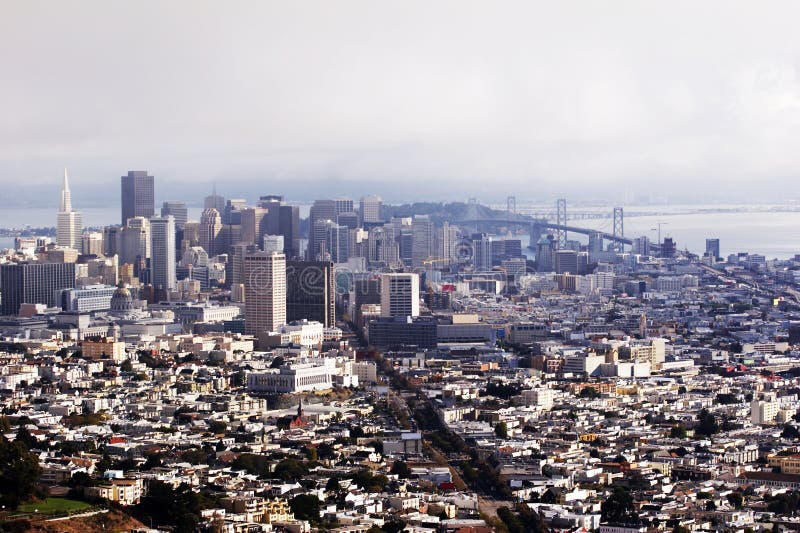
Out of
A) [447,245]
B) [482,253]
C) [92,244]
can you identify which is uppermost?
[92,244]

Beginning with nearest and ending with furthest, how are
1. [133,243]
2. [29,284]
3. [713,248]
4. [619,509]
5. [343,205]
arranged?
[619,509] → [29,284] → [133,243] → [713,248] → [343,205]

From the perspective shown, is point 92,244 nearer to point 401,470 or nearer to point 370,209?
point 370,209

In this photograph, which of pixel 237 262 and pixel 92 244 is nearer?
pixel 237 262

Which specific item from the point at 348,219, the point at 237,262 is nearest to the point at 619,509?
the point at 237,262

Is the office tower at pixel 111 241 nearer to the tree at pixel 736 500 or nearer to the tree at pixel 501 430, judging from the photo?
the tree at pixel 501 430

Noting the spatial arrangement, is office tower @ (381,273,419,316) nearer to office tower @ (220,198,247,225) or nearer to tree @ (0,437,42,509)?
tree @ (0,437,42,509)

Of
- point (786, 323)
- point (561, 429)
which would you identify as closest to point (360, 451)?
point (561, 429)

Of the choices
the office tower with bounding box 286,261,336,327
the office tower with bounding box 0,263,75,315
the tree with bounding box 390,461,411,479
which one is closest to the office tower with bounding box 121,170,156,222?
the office tower with bounding box 0,263,75,315
